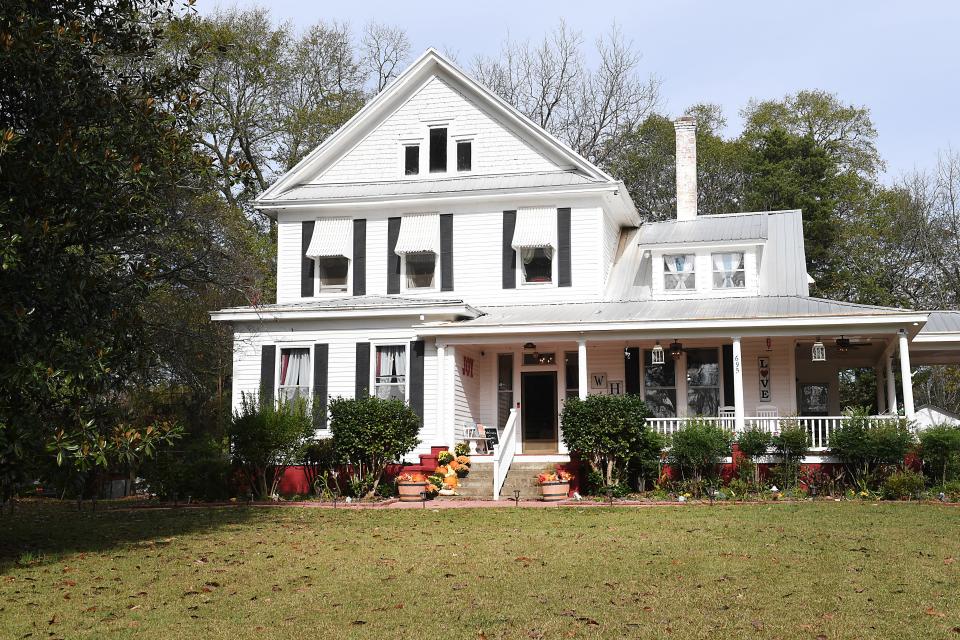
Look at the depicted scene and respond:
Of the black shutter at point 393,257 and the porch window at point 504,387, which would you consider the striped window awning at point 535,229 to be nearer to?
the porch window at point 504,387

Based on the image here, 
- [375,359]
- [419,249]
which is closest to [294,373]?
[375,359]

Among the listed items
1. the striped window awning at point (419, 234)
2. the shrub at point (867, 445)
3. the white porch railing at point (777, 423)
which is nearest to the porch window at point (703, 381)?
the white porch railing at point (777, 423)

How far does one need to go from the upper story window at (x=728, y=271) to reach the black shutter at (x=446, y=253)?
6053 mm

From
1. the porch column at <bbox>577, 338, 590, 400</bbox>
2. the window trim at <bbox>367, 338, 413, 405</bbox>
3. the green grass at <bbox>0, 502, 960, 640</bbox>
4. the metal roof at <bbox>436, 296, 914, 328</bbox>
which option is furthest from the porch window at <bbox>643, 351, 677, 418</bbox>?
the green grass at <bbox>0, 502, 960, 640</bbox>

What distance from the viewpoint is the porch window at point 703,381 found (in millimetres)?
21891

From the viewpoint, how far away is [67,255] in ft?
40.2

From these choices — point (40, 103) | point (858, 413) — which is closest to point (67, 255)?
point (40, 103)

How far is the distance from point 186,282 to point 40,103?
3345mm

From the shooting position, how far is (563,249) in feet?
76.3

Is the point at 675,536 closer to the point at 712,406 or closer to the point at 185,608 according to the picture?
the point at 185,608

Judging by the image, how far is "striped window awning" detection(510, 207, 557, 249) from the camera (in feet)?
75.8

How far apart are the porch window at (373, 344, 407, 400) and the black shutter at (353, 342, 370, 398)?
22 centimetres

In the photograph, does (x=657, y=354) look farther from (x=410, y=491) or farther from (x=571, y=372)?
(x=410, y=491)

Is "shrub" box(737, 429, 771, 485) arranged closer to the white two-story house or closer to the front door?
the white two-story house
